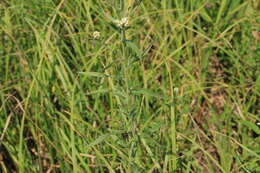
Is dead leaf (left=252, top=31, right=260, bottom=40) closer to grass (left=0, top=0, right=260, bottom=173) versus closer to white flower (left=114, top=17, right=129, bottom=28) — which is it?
grass (left=0, top=0, right=260, bottom=173)

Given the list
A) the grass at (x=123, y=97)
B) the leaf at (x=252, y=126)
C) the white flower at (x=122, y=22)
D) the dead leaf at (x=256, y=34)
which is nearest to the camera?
the white flower at (x=122, y=22)

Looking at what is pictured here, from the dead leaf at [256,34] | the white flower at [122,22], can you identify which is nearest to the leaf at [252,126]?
the dead leaf at [256,34]

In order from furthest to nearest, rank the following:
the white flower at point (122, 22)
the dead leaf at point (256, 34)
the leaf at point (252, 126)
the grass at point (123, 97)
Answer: the dead leaf at point (256, 34), the leaf at point (252, 126), the grass at point (123, 97), the white flower at point (122, 22)

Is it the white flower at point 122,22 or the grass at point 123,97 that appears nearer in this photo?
the white flower at point 122,22

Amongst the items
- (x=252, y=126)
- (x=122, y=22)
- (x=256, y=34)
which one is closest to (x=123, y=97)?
(x=122, y=22)

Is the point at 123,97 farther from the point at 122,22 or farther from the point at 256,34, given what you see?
the point at 256,34

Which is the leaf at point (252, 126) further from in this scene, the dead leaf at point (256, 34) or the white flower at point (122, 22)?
the white flower at point (122, 22)

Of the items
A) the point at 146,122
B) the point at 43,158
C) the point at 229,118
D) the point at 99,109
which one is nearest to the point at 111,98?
the point at 99,109

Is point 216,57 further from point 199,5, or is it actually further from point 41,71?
point 41,71

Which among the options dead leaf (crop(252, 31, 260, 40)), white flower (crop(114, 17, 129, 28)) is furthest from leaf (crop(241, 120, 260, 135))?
white flower (crop(114, 17, 129, 28))
